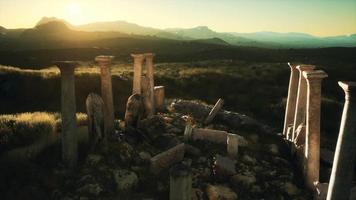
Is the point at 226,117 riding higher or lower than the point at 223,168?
higher

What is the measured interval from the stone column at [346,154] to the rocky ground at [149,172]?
3.31m

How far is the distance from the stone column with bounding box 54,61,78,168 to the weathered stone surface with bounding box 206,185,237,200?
3.92 m

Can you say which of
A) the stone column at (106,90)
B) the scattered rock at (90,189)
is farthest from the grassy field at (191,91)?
the scattered rock at (90,189)

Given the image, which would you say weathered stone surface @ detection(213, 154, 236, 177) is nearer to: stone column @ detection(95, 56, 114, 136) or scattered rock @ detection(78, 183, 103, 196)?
scattered rock @ detection(78, 183, 103, 196)

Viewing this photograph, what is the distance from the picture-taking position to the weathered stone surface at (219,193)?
9.84 m

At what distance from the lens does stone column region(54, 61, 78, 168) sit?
1029 cm

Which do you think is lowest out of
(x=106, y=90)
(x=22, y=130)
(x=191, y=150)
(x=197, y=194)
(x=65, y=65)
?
(x=197, y=194)

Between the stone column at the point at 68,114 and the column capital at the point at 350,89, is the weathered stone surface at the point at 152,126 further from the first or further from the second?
the column capital at the point at 350,89

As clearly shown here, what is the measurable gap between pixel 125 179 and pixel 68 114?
242cm

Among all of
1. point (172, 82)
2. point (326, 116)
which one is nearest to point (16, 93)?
point (172, 82)

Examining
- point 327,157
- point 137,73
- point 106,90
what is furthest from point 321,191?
point 137,73

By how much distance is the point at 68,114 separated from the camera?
10398 millimetres

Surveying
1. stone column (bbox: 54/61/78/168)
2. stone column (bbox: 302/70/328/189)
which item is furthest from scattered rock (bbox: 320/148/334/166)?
stone column (bbox: 54/61/78/168)

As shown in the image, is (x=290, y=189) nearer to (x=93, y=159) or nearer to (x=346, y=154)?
(x=346, y=154)
